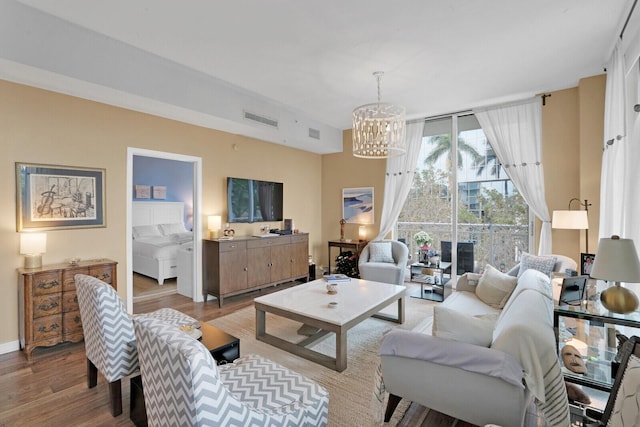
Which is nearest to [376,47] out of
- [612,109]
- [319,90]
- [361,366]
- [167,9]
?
[319,90]

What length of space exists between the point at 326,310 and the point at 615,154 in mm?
3044

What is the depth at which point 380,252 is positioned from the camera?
16.8 feet

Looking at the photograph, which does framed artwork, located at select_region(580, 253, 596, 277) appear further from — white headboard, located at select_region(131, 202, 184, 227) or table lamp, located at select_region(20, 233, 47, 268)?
white headboard, located at select_region(131, 202, 184, 227)

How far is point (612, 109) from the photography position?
2961 millimetres

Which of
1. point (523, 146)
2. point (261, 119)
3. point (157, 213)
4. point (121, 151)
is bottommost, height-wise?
point (157, 213)

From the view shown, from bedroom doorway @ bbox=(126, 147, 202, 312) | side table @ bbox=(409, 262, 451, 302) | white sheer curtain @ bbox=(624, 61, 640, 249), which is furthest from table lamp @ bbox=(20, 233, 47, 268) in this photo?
white sheer curtain @ bbox=(624, 61, 640, 249)

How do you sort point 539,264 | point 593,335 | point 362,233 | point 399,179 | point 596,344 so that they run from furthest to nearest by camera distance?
point 362,233, point 399,179, point 539,264, point 593,335, point 596,344

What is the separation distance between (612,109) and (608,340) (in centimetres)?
220

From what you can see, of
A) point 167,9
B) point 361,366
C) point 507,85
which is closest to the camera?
point 167,9

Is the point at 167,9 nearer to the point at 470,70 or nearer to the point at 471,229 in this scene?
the point at 470,70

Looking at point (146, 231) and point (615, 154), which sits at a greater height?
point (615, 154)

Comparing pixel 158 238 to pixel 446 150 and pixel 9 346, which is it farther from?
pixel 446 150

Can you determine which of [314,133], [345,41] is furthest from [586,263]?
[314,133]

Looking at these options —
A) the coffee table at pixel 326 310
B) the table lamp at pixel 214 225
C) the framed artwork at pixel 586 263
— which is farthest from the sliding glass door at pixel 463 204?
the table lamp at pixel 214 225
